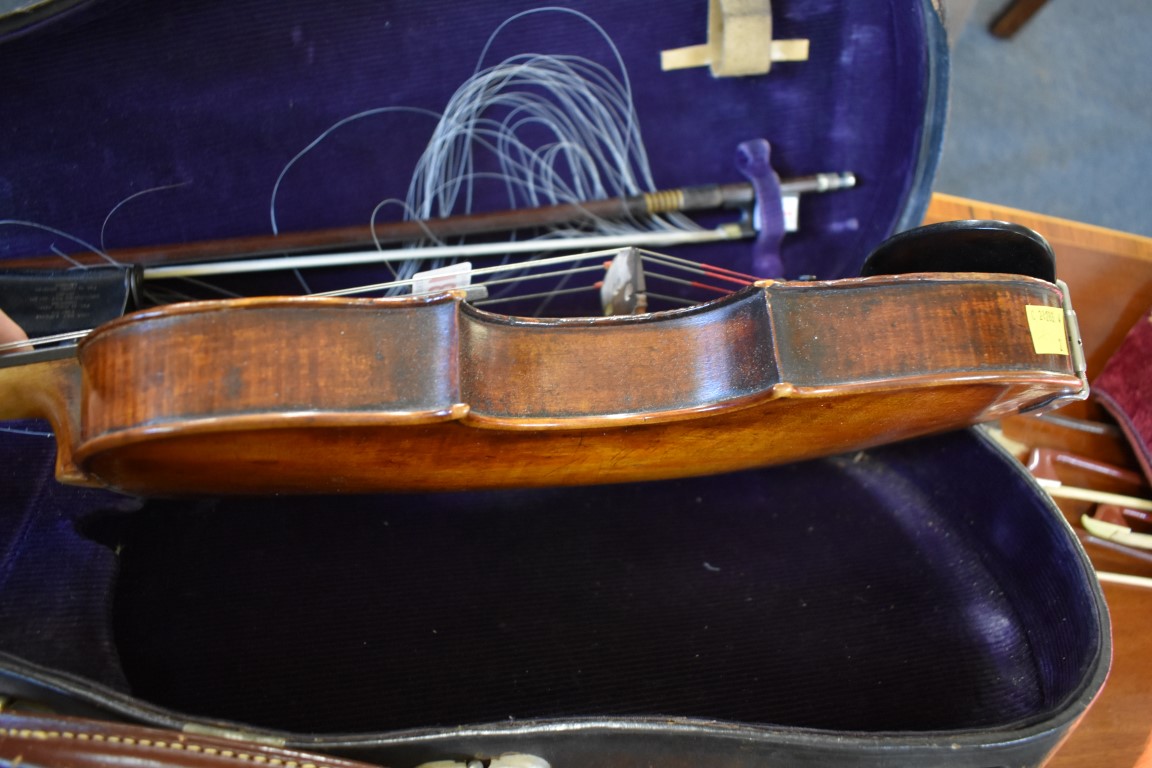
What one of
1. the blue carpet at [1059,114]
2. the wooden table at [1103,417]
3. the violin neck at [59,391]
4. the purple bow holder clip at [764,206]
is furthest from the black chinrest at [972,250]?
the blue carpet at [1059,114]

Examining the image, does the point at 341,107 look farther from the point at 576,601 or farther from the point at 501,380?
the point at 576,601

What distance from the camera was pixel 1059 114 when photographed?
2.34 metres

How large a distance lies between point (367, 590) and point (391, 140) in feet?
2.33

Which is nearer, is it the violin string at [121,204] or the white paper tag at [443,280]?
the white paper tag at [443,280]

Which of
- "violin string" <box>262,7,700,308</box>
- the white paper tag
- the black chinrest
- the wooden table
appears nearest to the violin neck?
the white paper tag

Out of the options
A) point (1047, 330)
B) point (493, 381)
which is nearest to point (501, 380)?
point (493, 381)

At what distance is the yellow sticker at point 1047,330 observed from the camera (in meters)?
0.98

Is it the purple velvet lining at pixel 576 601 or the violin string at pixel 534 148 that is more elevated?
the violin string at pixel 534 148

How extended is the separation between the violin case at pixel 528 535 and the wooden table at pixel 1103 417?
0.73 feet

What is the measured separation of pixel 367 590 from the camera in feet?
3.84

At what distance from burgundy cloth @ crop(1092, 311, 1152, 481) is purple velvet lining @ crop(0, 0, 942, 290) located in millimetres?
502

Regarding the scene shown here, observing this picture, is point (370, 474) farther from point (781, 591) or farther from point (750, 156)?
point (750, 156)

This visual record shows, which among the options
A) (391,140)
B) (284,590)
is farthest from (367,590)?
(391,140)

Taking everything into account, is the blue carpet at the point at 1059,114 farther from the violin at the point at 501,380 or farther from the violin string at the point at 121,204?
the violin string at the point at 121,204
